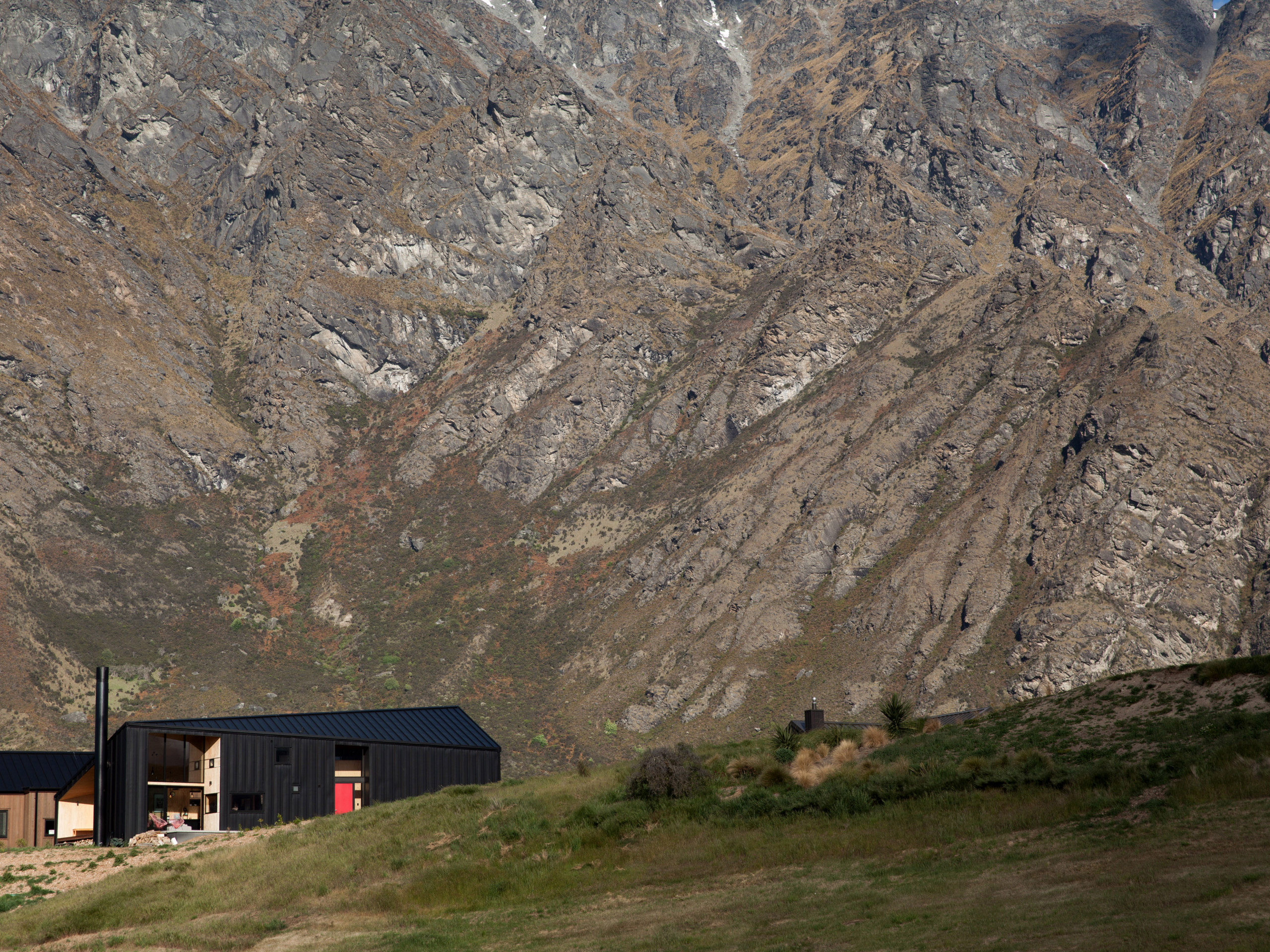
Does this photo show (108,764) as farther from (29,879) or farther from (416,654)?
(416,654)

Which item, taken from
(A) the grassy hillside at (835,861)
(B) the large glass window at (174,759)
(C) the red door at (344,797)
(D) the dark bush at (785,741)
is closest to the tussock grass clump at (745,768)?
(A) the grassy hillside at (835,861)

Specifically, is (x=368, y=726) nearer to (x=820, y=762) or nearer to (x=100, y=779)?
(x=100, y=779)

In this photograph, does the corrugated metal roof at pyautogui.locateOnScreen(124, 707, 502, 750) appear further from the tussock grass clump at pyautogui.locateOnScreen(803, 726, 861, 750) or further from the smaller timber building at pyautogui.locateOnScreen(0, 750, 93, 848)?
the tussock grass clump at pyautogui.locateOnScreen(803, 726, 861, 750)

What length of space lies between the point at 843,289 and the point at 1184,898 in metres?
167

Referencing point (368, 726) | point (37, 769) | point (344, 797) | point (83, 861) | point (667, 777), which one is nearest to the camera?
point (667, 777)

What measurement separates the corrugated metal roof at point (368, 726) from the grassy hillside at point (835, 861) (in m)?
11.0

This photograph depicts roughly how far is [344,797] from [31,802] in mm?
17739

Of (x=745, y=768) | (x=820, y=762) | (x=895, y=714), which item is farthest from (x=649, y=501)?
(x=820, y=762)

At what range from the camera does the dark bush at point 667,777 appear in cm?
3578

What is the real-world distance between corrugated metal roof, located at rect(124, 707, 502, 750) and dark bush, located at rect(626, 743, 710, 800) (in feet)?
62.0

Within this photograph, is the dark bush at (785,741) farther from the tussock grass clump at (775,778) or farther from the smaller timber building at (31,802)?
the smaller timber building at (31,802)

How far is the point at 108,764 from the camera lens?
51.1m

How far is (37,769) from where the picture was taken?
194ft

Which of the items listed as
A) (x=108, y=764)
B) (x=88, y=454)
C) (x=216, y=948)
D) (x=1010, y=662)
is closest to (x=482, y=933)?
(x=216, y=948)
